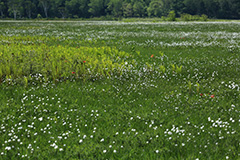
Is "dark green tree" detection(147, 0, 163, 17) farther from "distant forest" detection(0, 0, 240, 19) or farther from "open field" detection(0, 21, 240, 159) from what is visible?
"open field" detection(0, 21, 240, 159)

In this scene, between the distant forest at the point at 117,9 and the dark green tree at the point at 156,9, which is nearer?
the distant forest at the point at 117,9

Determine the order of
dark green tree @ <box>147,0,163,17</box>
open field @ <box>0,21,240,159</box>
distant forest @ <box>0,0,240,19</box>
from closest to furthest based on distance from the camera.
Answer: open field @ <box>0,21,240,159</box> < distant forest @ <box>0,0,240,19</box> < dark green tree @ <box>147,0,163,17</box>

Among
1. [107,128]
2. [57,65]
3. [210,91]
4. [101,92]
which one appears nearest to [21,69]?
[57,65]

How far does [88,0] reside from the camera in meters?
136

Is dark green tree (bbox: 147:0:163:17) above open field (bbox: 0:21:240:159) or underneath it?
above

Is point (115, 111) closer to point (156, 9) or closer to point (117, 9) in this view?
point (156, 9)

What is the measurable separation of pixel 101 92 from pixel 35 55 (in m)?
4.51

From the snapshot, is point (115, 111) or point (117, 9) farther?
point (117, 9)

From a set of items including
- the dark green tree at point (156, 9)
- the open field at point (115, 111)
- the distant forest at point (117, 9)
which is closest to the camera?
the open field at point (115, 111)

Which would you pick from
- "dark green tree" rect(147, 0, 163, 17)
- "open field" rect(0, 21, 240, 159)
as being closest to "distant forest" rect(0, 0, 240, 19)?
"dark green tree" rect(147, 0, 163, 17)

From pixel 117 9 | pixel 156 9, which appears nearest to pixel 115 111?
pixel 156 9

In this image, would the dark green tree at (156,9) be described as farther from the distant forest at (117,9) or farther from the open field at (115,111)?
the open field at (115,111)

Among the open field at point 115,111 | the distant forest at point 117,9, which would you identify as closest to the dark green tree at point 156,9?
the distant forest at point 117,9

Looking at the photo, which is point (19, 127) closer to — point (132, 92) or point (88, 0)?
point (132, 92)
